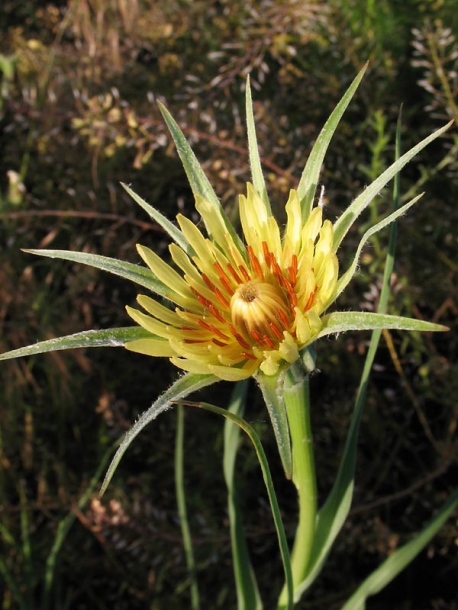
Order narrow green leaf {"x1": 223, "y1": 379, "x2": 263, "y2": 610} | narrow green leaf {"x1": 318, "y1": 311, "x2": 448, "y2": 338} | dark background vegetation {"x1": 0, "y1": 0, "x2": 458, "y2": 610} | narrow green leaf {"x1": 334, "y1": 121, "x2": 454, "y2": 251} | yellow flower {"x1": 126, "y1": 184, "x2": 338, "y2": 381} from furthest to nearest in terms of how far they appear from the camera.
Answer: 1. dark background vegetation {"x1": 0, "y1": 0, "x2": 458, "y2": 610}
2. narrow green leaf {"x1": 223, "y1": 379, "x2": 263, "y2": 610}
3. yellow flower {"x1": 126, "y1": 184, "x2": 338, "y2": 381}
4. narrow green leaf {"x1": 334, "y1": 121, "x2": 454, "y2": 251}
5. narrow green leaf {"x1": 318, "y1": 311, "x2": 448, "y2": 338}

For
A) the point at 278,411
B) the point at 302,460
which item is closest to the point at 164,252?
the point at 302,460

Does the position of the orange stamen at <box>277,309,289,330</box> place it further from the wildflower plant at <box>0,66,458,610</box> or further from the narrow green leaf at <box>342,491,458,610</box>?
the narrow green leaf at <box>342,491,458,610</box>

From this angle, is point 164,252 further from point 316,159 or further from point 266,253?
point 316,159

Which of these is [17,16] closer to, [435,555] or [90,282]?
[90,282]

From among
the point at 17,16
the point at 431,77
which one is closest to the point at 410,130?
the point at 431,77

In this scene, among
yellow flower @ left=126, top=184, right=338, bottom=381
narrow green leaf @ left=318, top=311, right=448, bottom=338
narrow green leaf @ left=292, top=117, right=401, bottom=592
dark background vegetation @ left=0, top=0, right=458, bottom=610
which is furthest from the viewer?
dark background vegetation @ left=0, top=0, right=458, bottom=610

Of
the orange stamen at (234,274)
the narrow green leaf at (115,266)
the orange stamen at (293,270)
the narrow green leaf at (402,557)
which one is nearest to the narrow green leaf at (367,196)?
the orange stamen at (293,270)

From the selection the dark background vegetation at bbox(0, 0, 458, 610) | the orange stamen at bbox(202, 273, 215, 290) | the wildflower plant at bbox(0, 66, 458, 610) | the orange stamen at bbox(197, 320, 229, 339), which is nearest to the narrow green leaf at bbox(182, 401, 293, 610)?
the wildflower plant at bbox(0, 66, 458, 610)

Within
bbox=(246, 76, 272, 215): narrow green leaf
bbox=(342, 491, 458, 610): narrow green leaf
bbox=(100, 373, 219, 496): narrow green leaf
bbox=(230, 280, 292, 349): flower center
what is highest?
bbox=(246, 76, 272, 215): narrow green leaf
